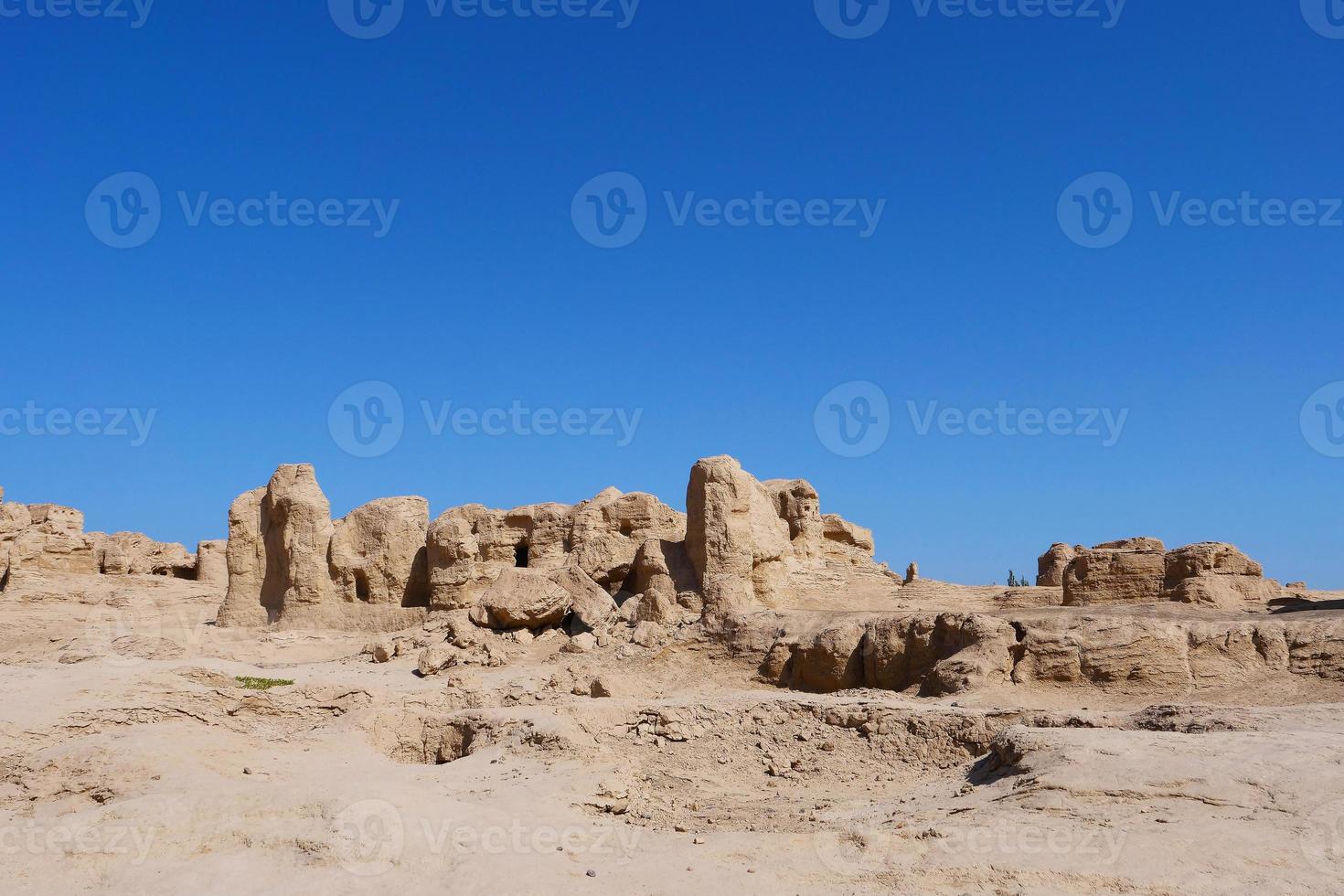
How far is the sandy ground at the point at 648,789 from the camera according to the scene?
23.9 feet

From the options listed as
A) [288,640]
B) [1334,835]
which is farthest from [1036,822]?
[288,640]

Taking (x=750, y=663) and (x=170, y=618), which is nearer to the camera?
(x=750, y=663)

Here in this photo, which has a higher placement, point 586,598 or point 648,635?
point 586,598

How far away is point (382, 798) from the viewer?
867 cm

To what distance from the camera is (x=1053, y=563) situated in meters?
24.9

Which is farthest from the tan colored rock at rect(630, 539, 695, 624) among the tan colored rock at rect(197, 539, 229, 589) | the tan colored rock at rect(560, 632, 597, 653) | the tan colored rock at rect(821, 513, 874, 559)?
the tan colored rock at rect(197, 539, 229, 589)

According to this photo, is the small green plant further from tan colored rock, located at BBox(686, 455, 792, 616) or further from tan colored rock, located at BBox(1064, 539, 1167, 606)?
tan colored rock, located at BBox(1064, 539, 1167, 606)

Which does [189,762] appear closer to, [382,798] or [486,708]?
[382,798]

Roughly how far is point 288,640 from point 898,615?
1213 centimetres

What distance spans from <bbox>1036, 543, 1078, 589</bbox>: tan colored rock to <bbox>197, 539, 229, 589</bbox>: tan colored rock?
76.0 ft

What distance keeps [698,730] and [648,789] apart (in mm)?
1532
